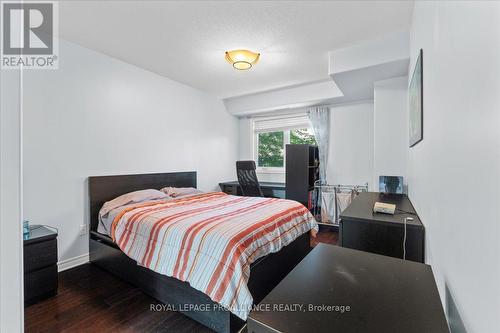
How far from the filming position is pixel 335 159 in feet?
14.4

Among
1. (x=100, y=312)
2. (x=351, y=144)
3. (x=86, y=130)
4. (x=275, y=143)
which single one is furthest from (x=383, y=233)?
(x=275, y=143)

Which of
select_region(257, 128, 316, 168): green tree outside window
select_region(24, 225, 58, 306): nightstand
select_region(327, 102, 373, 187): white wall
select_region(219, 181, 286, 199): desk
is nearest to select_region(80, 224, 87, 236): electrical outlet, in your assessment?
select_region(24, 225, 58, 306): nightstand

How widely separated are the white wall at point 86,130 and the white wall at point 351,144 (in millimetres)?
2665

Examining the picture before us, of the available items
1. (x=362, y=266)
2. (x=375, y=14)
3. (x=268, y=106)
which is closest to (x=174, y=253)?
(x=362, y=266)

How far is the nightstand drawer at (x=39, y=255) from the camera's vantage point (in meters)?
2.00

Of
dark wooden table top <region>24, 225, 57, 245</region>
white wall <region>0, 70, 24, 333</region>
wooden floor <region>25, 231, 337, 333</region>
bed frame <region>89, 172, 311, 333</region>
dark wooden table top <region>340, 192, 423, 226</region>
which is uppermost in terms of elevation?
white wall <region>0, 70, 24, 333</region>

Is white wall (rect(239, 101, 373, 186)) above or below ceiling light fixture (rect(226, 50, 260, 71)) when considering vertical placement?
below

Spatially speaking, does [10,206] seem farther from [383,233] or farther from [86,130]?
[86,130]

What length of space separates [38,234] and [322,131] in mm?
4203

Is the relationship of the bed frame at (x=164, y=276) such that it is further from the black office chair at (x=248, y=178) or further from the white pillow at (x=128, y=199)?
the black office chair at (x=248, y=178)

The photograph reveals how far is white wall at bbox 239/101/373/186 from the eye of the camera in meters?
4.07

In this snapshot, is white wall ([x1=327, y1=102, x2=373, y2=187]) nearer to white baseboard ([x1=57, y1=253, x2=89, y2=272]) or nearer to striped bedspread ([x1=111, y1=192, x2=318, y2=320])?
striped bedspread ([x1=111, y1=192, x2=318, y2=320])

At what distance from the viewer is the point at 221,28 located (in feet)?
7.86

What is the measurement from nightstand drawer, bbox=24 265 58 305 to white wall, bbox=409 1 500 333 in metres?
2.88
